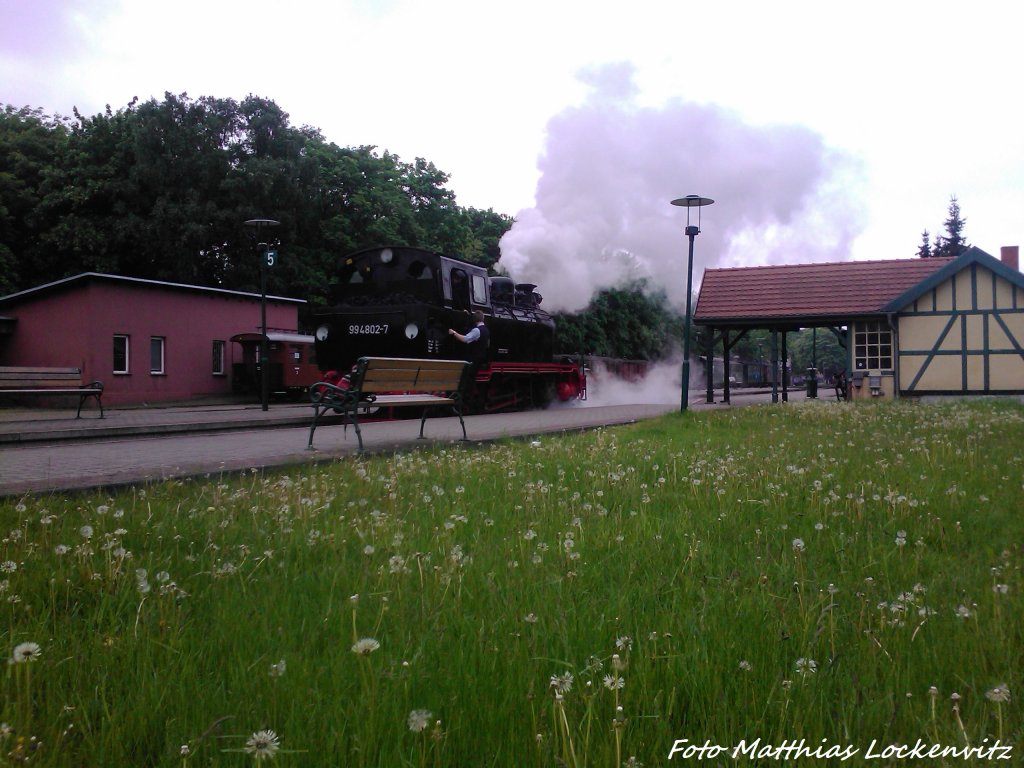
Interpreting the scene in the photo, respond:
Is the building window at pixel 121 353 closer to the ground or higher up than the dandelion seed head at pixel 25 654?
higher up

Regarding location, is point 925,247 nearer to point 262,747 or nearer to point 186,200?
point 186,200

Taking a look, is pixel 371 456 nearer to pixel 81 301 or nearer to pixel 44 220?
pixel 81 301

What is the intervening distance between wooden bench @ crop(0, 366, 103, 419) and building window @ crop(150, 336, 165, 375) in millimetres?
12839

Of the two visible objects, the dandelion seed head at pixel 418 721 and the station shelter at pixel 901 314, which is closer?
the dandelion seed head at pixel 418 721

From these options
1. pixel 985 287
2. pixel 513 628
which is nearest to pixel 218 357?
pixel 985 287

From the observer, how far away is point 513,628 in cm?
268

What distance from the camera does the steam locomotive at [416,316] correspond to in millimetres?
17266

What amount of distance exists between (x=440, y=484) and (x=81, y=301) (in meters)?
25.0

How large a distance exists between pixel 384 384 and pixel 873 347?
21.1 metres

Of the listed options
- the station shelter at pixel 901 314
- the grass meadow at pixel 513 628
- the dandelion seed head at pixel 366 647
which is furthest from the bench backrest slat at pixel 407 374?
the station shelter at pixel 901 314

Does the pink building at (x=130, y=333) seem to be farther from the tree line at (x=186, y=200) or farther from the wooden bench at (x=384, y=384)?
the wooden bench at (x=384, y=384)

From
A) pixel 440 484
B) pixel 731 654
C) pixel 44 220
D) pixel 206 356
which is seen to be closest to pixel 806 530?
pixel 731 654

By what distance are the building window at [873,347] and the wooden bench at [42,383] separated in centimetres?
2177

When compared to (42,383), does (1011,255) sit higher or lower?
higher
